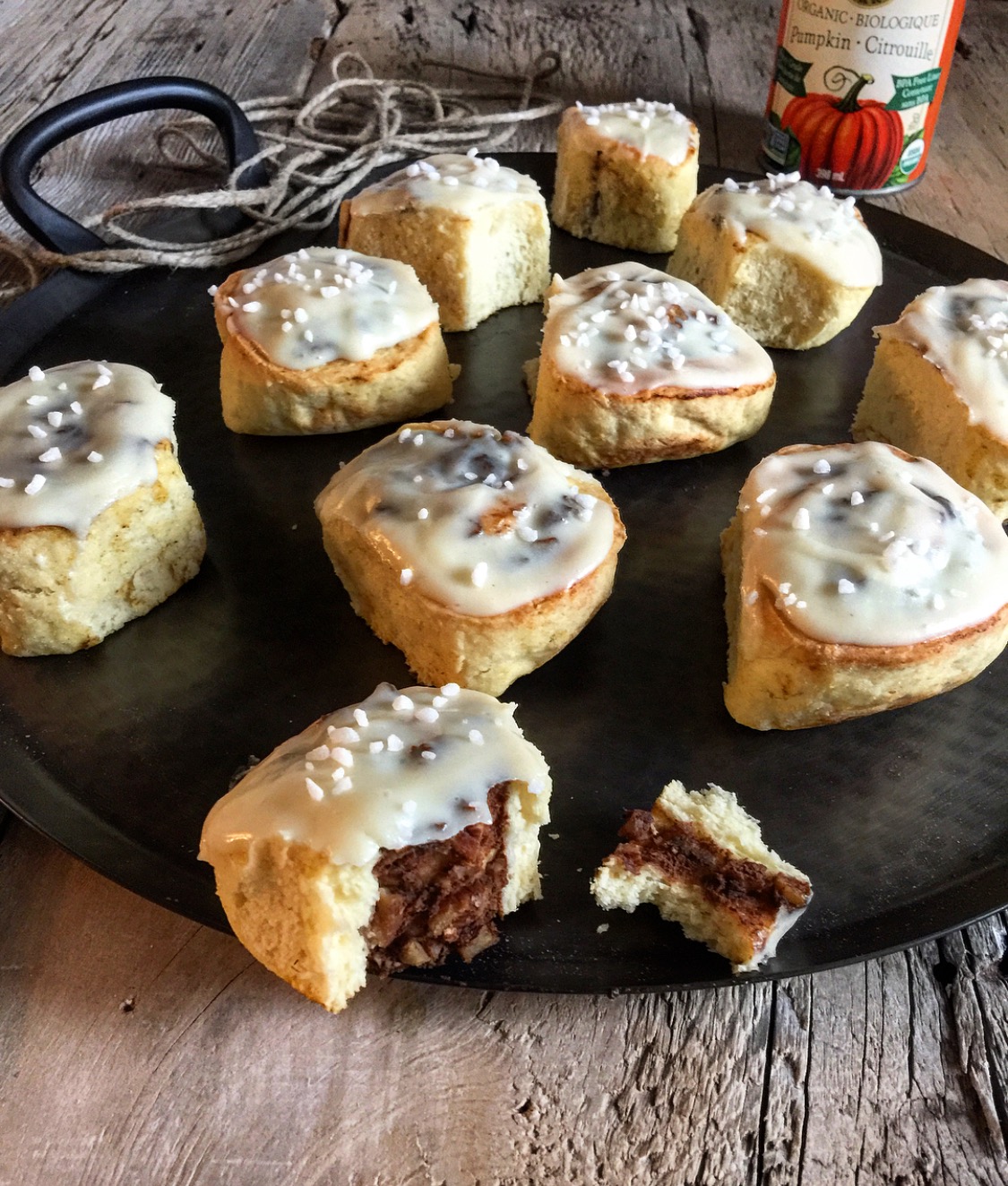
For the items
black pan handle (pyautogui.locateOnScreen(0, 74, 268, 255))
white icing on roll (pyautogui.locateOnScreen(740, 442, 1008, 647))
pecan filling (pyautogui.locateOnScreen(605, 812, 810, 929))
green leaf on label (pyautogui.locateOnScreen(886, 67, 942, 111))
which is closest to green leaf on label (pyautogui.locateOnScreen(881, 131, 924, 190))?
green leaf on label (pyautogui.locateOnScreen(886, 67, 942, 111))

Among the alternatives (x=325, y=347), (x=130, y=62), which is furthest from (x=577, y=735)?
(x=130, y=62)

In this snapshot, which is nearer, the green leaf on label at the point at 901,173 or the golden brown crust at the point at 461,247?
the golden brown crust at the point at 461,247

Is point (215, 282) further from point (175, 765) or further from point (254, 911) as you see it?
point (254, 911)

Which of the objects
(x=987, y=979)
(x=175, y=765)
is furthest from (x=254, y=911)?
(x=987, y=979)

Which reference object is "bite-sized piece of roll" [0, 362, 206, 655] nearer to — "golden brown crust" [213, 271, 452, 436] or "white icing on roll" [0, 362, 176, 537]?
"white icing on roll" [0, 362, 176, 537]

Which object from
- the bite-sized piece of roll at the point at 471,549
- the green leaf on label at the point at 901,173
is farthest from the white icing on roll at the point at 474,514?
the green leaf on label at the point at 901,173

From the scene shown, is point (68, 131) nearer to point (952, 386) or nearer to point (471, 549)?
point (471, 549)

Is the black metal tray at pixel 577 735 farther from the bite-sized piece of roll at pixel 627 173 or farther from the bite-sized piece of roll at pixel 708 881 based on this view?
the bite-sized piece of roll at pixel 627 173
